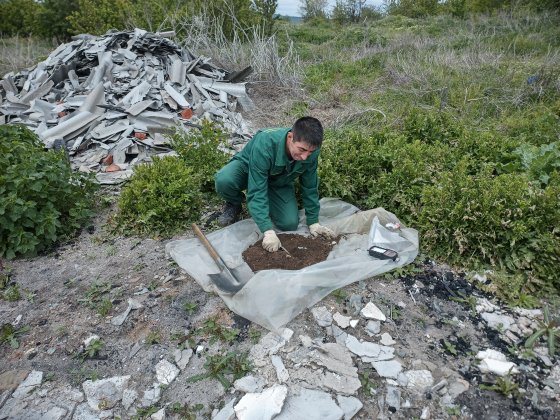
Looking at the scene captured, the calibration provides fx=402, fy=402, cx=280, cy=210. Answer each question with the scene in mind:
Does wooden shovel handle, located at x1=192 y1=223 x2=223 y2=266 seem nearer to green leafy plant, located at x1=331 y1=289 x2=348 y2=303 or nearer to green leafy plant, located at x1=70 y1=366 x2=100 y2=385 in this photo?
green leafy plant, located at x1=331 y1=289 x2=348 y2=303

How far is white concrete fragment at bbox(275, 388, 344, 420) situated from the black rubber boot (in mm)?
2119

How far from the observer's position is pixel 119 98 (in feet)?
23.1

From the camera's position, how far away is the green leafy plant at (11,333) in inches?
113

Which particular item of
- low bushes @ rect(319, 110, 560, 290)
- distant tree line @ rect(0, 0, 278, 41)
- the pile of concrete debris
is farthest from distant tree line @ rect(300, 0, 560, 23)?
low bushes @ rect(319, 110, 560, 290)

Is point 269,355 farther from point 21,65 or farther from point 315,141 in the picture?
point 21,65

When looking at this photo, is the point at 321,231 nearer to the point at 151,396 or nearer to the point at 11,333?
the point at 151,396

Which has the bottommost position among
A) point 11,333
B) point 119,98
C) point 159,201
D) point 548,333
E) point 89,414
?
point 89,414

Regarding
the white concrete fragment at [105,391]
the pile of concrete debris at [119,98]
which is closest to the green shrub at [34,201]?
the pile of concrete debris at [119,98]

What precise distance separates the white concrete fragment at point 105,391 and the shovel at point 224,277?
2.89ft

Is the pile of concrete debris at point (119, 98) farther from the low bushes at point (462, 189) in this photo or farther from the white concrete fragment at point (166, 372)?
the white concrete fragment at point (166, 372)

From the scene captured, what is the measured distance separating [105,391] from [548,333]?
290cm

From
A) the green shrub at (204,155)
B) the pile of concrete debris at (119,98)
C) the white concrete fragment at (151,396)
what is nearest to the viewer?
the white concrete fragment at (151,396)

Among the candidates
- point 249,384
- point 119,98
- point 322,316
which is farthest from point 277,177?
point 119,98

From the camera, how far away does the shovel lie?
10.0 ft
